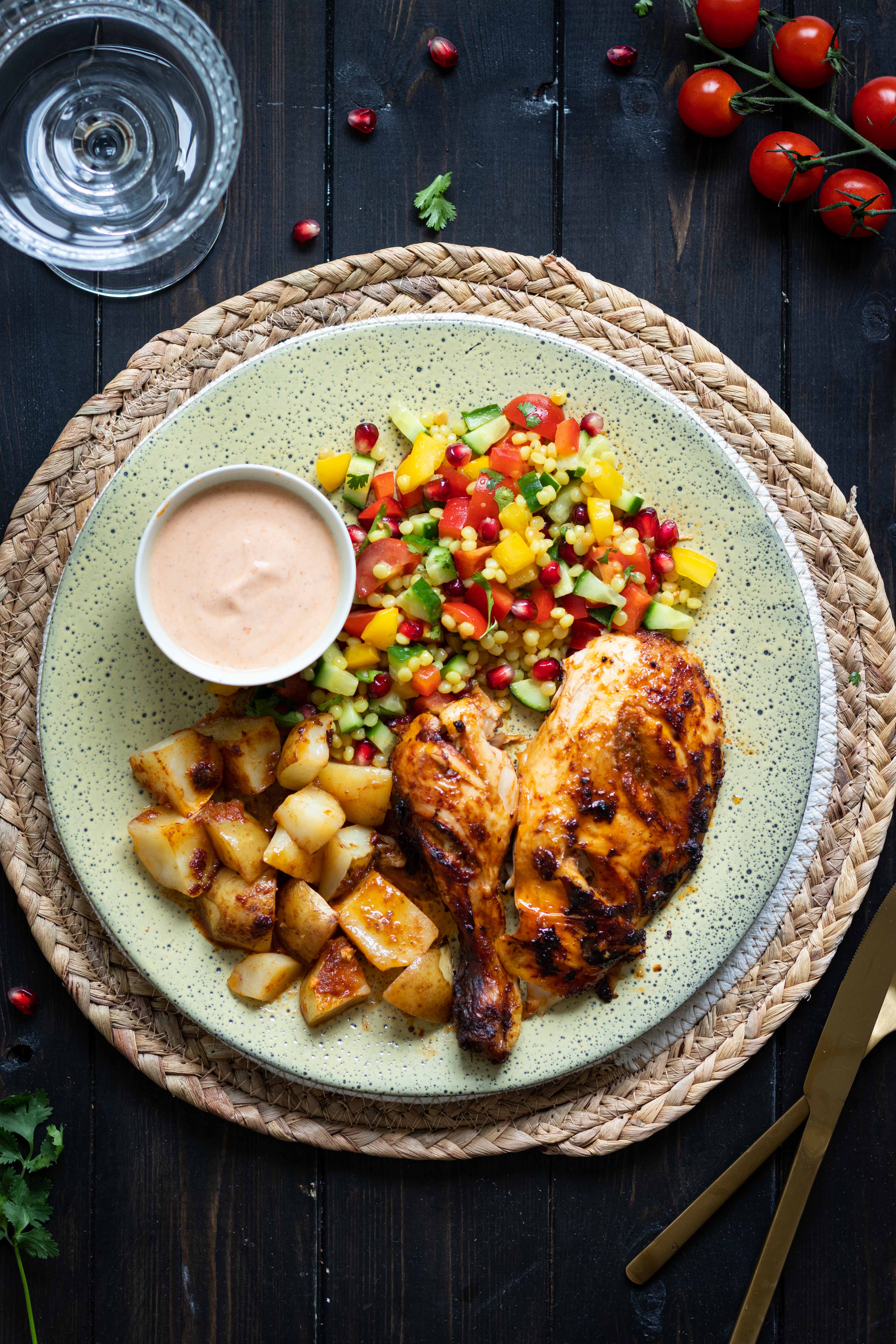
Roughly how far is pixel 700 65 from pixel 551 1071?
13.3 feet

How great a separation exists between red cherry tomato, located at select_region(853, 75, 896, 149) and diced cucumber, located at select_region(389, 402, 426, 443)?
2279 millimetres

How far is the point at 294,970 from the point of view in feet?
12.4

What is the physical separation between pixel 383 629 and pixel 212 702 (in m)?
0.77

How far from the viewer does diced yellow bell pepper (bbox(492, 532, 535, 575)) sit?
3.65 meters

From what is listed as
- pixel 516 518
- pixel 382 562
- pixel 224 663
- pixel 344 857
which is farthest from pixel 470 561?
pixel 344 857

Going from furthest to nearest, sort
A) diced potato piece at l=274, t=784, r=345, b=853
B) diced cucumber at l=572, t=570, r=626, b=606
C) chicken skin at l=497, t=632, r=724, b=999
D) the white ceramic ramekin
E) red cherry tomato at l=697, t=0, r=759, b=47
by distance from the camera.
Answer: red cherry tomato at l=697, t=0, r=759, b=47 → diced cucumber at l=572, t=570, r=626, b=606 → diced potato piece at l=274, t=784, r=345, b=853 → chicken skin at l=497, t=632, r=724, b=999 → the white ceramic ramekin

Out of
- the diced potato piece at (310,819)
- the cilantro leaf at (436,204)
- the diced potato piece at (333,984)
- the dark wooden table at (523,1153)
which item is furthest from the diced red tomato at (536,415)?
the diced potato piece at (333,984)

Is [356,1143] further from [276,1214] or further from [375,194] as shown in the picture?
[375,194]

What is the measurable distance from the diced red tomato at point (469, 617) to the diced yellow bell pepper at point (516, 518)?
333 millimetres

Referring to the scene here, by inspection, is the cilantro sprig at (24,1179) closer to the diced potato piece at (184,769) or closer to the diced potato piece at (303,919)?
the diced potato piece at (303,919)

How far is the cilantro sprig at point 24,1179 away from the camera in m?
3.95

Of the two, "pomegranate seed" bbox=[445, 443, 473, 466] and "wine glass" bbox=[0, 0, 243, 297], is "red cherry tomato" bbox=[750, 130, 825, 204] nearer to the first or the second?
"pomegranate seed" bbox=[445, 443, 473, 466]

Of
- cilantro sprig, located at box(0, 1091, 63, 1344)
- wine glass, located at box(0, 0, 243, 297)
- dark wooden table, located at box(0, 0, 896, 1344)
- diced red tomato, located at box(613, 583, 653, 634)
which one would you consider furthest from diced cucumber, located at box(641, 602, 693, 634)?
cilantro sprig, located at box(0, 1091, 63, 1344)

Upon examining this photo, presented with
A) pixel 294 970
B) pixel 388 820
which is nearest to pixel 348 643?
pixel 388 820
